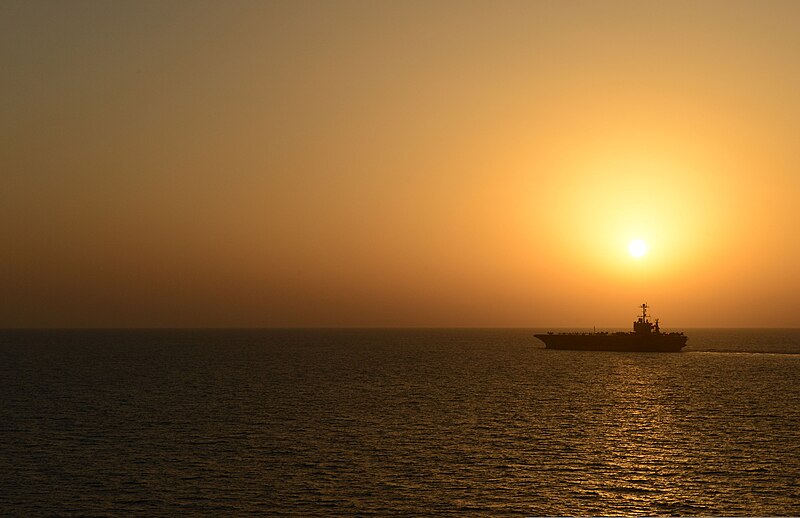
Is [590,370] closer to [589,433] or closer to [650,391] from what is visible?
[650,391]

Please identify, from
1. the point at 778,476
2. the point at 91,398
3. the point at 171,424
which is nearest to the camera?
the point at 778,476

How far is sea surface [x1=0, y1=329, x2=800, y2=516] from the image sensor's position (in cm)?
4850

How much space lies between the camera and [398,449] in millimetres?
65438

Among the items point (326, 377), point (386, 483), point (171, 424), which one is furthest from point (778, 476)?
point (326, 377)

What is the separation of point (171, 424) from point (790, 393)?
Result: 3328 inches

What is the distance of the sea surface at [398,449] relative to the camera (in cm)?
4850

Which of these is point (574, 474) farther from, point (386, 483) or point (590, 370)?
point (590, 370)

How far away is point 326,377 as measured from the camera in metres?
144

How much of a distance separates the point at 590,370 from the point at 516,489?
118 m

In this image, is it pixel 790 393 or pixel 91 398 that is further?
pixel 790 393

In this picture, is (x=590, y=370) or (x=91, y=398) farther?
(x=590, y=370)

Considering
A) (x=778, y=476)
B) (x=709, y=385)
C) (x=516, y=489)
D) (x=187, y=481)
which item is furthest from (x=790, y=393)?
(x=187, y=481)

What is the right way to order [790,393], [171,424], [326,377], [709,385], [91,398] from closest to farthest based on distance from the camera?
[171,424] → [91,398] → [790,393] → [709,385] → [326,377]

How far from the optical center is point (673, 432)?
76500 mm
